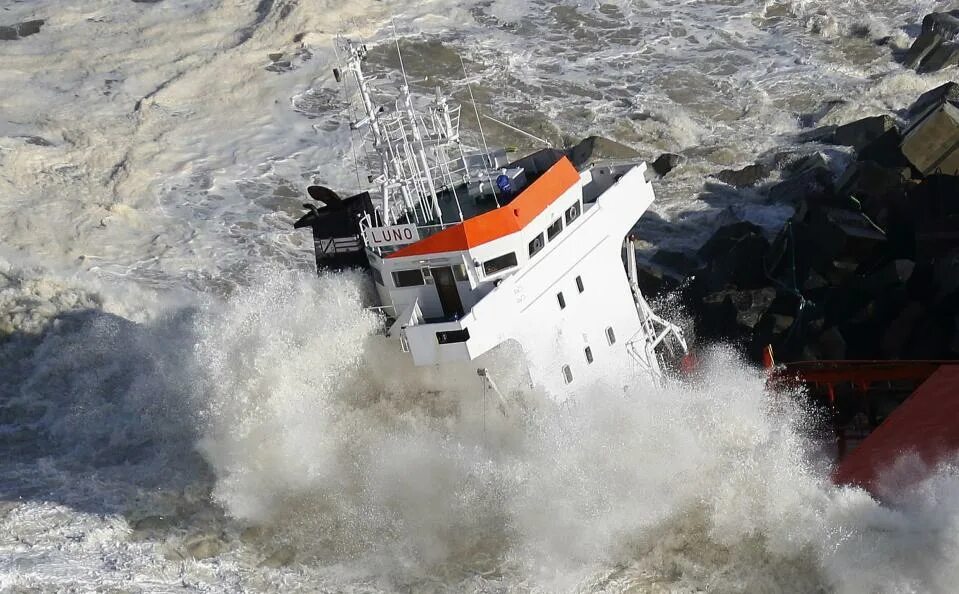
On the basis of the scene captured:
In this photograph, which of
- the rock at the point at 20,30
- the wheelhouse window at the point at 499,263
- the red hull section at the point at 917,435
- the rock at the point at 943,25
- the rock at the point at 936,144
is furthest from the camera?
the rock at the point at 20,30

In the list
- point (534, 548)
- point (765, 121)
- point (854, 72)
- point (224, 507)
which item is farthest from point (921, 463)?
point (854, 72)

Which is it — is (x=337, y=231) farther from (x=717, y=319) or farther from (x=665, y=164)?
(x=665, y=164)

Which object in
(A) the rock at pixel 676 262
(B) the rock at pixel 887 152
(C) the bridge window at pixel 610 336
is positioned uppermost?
(C) the bridge window at pixel 610 336

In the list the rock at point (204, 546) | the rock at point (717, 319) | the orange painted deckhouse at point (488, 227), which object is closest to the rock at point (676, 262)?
the rock at point (717, 319)

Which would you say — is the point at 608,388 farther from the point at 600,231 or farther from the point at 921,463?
the point at 921,463

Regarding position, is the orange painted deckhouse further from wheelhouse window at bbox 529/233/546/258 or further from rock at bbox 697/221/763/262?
rock at bbox 697/221/763/262

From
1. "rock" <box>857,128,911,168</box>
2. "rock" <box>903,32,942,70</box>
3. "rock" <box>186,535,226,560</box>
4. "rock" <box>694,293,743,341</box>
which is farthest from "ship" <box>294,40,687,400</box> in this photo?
"rock" <box>903,32,942,70</box>

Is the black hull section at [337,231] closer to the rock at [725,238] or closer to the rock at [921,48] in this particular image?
the rock at [725,238]
